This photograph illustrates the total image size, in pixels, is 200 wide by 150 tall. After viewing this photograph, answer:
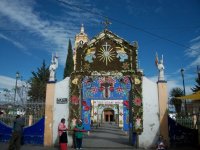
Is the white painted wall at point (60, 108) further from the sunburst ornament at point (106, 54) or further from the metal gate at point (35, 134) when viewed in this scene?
the sunburst ornament at point (106, 54)

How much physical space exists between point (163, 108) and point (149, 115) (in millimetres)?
892

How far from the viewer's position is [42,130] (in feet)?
51.8

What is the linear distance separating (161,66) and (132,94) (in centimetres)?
239

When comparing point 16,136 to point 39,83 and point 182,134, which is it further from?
point 39,83

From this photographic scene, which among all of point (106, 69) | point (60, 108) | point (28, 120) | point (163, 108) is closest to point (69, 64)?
point (28, 120)

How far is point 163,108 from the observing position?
15547 millimetres

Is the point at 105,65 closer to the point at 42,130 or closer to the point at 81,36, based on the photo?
the point at 42,130

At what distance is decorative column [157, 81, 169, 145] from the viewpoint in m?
15.4

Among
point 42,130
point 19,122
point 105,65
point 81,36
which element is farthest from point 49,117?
point 81,36

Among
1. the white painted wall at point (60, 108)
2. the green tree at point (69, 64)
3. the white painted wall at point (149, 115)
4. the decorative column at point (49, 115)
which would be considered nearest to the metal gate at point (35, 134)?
the decorative column at point (49, 115)

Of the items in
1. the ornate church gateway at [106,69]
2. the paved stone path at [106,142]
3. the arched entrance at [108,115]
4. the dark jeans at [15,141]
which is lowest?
the paved stone path at [106,142]

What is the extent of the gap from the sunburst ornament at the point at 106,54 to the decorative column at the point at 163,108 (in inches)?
128

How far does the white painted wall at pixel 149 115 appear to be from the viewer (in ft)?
50.7

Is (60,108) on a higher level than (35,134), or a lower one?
higher
